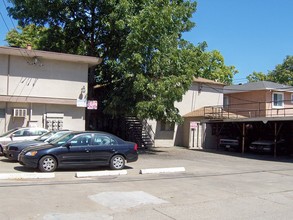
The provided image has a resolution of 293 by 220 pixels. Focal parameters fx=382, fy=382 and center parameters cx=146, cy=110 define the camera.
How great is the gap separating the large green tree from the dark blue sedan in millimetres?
7632

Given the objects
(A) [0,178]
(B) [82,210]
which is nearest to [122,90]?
(A) [0,178]

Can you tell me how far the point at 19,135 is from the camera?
18.4 meters

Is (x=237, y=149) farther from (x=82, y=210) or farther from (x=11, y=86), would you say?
(x=82, y=210)

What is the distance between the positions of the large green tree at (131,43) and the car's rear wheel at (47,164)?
9.44 meters

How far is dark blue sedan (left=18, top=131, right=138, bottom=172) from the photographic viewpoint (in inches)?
526

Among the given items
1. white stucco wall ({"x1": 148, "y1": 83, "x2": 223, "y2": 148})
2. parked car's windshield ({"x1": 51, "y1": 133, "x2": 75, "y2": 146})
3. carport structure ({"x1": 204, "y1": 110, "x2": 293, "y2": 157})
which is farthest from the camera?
white stucco wall ({"x1": 148, "y1": 83, "x2": 223, "y2": 148})

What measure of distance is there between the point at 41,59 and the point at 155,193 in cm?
1532

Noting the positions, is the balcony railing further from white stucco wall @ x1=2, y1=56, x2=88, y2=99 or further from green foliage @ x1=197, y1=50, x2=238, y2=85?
green foliage @ x1=197, y1=50, x2=238, y2=85

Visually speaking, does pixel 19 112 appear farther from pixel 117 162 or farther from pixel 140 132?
pixel 140 132

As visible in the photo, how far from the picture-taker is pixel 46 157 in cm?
1347

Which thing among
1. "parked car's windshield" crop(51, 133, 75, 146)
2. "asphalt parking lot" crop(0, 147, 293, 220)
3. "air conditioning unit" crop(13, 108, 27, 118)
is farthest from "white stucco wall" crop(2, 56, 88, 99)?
"asphalt parking lot" crop(0, 147, 293, 220)

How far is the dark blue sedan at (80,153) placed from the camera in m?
13.4

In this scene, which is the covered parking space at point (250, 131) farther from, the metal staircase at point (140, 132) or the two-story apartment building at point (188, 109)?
the metal staircase at point (140, 132)

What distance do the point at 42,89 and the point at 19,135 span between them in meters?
5.16
